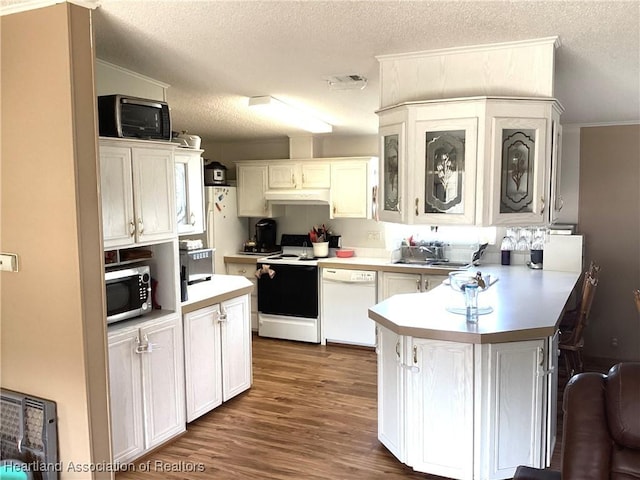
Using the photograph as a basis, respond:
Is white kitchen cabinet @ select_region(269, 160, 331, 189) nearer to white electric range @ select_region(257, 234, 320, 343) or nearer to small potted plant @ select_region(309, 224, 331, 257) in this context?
small potted plant @ select_region(309, 224, 331, 257)

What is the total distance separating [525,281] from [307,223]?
2.83 meters

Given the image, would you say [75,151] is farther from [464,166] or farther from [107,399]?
[464,166]

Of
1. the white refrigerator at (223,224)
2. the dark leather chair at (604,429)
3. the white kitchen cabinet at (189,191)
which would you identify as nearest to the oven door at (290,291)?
the white refrigerator at (223,224)

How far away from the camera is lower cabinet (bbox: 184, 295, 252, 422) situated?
143 inches

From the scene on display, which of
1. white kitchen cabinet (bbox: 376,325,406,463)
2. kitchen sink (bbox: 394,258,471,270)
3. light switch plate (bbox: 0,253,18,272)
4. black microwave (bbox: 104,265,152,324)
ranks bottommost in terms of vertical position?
white kitchen cabinet (bbox: 376,325,406,463)

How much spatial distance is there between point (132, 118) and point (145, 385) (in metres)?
1.59

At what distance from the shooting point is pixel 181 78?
353cm

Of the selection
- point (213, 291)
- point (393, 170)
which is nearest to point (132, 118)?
point (213, 291)

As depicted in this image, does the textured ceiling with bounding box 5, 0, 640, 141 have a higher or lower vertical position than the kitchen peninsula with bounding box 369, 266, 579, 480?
higher

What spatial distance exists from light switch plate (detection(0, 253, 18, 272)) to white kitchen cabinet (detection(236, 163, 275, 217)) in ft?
12.0

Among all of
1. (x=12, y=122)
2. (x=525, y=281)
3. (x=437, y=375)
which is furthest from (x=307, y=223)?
(x=12, y=122)

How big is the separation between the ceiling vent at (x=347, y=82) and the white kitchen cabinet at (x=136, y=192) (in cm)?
116

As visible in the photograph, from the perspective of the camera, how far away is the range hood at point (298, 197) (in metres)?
5.83

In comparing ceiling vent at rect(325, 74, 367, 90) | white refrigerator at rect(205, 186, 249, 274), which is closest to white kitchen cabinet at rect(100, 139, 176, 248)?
ceiling vent at rect(325, 74, 367, 90)
